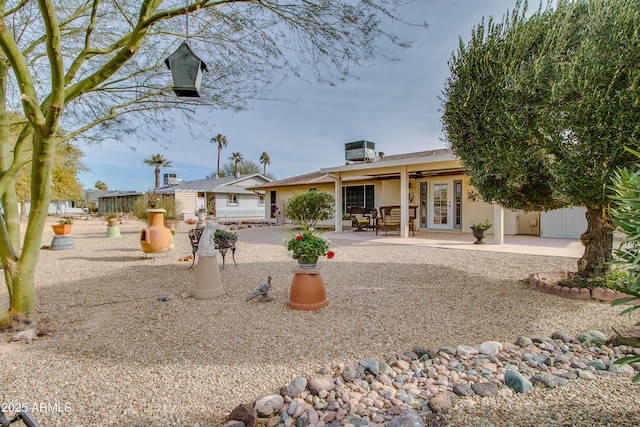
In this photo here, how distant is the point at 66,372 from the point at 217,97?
3.84m

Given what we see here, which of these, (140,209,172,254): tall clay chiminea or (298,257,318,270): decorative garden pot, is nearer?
(298,257,318,270): decorative garden pot

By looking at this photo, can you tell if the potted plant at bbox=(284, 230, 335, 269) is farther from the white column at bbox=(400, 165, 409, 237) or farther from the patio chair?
the patio chair

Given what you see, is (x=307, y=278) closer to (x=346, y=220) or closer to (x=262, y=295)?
(x=262, y=295)

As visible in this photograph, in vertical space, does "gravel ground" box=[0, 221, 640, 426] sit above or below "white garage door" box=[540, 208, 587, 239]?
below

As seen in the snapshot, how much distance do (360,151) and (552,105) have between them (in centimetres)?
1100

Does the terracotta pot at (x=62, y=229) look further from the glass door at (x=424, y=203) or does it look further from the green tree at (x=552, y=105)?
the glass door at (x=424, y=203)

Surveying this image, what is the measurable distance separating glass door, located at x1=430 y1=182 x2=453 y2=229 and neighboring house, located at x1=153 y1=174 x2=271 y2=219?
17686 mm

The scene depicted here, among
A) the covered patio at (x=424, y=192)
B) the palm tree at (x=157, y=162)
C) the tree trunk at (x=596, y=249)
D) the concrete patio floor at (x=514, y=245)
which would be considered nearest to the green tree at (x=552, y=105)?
the tree trunk at (x=596, y=249)

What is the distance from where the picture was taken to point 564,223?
10.9 m

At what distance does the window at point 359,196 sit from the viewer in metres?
15.7

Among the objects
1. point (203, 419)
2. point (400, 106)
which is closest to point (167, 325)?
point (203, 419)

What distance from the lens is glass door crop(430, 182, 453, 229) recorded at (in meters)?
13.3

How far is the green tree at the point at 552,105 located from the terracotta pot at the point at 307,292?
9.93 feet

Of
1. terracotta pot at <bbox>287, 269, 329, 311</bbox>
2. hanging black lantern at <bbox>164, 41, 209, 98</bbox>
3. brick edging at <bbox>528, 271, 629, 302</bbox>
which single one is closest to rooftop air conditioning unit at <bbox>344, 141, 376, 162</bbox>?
brick edging at <bbox>528, 271, 629, 302</bbox>
